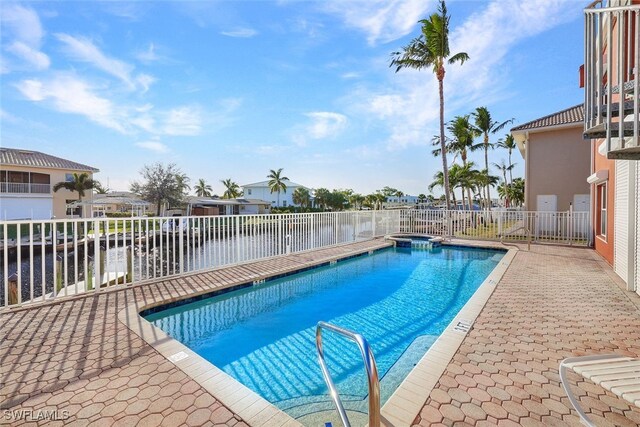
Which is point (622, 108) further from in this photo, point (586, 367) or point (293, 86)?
point (293, 86)

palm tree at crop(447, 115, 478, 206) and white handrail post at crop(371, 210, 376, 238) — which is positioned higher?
palm tree at crop(447, 115, 478, 206)

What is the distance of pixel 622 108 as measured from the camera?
9.56 feet

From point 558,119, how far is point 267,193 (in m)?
48.8

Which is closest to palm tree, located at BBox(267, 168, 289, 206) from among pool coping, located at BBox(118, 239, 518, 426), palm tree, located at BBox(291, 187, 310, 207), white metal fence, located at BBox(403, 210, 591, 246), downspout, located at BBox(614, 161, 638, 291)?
palm tree, located at BBox(291, 187, 310, 207)

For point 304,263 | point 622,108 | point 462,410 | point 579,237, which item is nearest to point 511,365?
point 462,410

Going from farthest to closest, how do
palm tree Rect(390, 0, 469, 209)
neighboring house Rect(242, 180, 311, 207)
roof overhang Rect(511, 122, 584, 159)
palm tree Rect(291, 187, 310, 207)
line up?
neighboring house Rect(242, 180, 311, 207) < palm tree Rect(291, 187, 310, 207) < palm tree Rect(390, 0, 469, 209) < roof overhang Rect(511, 122, 584, 159)

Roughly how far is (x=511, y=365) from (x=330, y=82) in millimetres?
13107

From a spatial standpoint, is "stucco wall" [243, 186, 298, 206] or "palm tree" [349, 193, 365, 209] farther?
"stucco wall" [243, 186, 298, 206]

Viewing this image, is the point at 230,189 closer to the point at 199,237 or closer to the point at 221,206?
the point at 221,206

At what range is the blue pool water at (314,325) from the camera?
11.0ft

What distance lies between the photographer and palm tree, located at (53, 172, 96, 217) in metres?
27.0

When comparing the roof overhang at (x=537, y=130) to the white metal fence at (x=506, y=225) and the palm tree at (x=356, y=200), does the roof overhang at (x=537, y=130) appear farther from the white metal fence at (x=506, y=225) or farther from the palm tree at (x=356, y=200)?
the palm tree at (x=356, y=200)

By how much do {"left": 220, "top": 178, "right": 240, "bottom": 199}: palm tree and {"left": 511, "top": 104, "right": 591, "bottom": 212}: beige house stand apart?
52.5m

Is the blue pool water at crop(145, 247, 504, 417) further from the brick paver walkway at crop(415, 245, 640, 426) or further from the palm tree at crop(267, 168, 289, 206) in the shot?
the palm tree at crop(267, 168, 289, 206)
